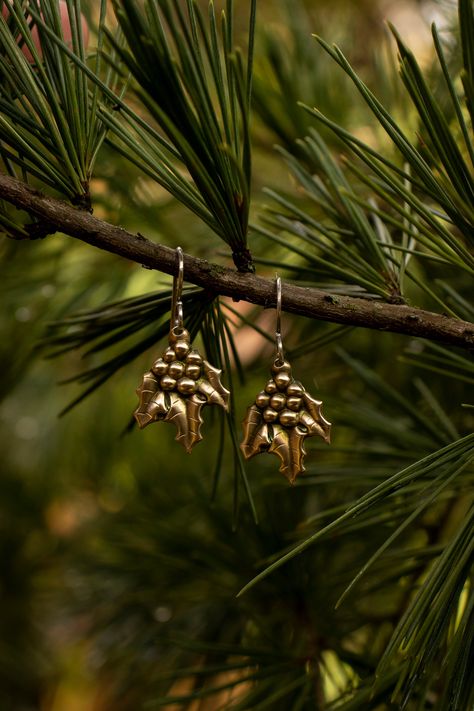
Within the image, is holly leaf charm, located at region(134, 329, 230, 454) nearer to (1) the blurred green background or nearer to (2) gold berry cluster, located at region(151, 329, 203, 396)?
(2) gold berry cluster, located at region(151, 329, 203, 396)

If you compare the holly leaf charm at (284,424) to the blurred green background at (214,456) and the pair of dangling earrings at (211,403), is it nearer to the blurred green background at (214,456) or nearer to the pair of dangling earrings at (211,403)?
the pair of dangling earrings at (211,403)

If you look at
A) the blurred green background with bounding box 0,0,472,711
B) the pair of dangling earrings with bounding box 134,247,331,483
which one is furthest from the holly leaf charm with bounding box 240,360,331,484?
the blurred green background with bounding box 0,0,472,711

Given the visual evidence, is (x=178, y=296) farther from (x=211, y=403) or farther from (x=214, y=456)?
(x=214, y=456)

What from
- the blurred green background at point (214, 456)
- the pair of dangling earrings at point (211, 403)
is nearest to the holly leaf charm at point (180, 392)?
the pair of dangling earrings at point (211, 403)

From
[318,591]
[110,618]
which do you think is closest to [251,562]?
[318,591]

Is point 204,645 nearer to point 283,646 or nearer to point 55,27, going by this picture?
point 283,646

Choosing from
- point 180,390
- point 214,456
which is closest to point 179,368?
point 180,390
